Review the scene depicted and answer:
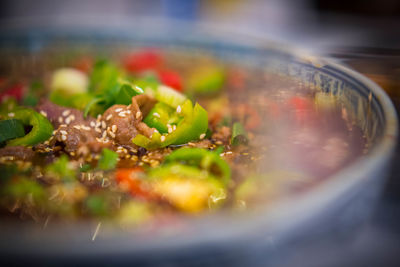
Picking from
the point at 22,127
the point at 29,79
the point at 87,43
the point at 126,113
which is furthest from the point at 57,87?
the point at 126,113

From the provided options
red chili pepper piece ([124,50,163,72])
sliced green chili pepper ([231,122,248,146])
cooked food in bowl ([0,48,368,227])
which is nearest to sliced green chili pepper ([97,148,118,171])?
cooked food in bowl ([0,48,368,227])

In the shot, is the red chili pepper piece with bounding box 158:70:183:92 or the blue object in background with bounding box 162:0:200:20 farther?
the blue object in background with bounding box 162:0:200:20

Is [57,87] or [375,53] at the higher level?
[375,53]

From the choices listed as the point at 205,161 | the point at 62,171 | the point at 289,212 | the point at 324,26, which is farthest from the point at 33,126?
the point at 324,26

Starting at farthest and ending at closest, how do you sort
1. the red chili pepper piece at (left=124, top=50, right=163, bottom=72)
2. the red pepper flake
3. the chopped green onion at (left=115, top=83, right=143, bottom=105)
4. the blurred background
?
the red chili pepper piece at (left=124, top=50, right=163, bottom=72), the red pepper flake, the chopped green onion at (left=115, top=83, right=143, bottom=105), the blurred background

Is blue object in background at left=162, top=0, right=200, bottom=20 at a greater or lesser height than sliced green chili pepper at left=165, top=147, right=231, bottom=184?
greater

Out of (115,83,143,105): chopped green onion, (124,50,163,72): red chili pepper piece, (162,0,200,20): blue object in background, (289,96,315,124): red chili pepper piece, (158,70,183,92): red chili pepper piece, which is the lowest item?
(115,83,143,105): chopped green onion

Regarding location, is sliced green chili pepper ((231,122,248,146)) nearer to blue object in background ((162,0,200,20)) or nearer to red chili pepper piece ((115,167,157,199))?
red chili pepper piece ((115,167,157,199))

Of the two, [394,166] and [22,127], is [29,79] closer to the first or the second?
[22,127]
